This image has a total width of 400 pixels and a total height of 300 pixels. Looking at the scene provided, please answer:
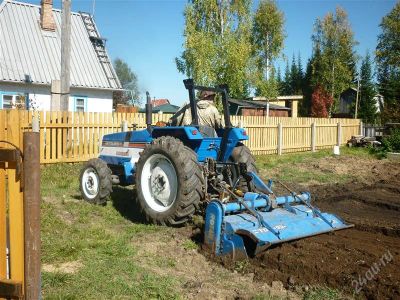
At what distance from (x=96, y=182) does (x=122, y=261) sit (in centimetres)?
281

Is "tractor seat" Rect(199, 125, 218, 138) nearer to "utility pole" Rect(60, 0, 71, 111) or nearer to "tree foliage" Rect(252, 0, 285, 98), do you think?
"utility pole" Rect(60, 0, 71, 111)

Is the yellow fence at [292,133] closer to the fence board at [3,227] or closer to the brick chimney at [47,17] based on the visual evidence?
the brick chimney at [47,17]

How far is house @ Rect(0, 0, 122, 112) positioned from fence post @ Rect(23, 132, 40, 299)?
15.9 m

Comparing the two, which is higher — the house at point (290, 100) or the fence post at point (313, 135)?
the house at point (290, 100)

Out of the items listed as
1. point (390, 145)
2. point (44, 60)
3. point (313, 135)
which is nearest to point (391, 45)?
point (390, 145)

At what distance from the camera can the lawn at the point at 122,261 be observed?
4.12 metres

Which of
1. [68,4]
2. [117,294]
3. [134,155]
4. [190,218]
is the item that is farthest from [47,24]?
[117,294]

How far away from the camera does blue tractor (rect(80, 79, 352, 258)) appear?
516 centimetres

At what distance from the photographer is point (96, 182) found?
294 inches

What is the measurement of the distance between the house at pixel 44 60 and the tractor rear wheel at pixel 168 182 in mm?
12876

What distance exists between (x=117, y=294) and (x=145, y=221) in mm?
2617

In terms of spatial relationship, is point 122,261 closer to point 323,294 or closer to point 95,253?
point 95,253

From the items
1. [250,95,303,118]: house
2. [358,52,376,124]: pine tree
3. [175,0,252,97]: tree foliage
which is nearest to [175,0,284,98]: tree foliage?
[175,0,252,97]: tree foliage

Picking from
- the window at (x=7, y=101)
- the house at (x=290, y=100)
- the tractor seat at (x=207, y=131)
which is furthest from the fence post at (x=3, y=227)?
the house at (x=290, y=100)
